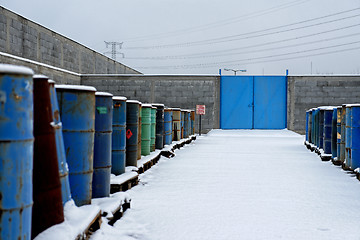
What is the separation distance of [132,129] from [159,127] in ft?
11.9

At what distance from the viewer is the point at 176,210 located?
5215mm

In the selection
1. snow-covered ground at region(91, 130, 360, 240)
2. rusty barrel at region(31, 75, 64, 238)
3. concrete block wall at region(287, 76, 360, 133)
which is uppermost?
concrete block wall at region(287, 76, 360, 133)

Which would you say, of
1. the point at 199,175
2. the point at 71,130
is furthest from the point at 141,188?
the point at 71,130

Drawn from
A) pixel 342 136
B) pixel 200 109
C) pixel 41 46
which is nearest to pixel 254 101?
pixel 200 109

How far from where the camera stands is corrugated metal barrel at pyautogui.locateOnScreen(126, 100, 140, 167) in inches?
278

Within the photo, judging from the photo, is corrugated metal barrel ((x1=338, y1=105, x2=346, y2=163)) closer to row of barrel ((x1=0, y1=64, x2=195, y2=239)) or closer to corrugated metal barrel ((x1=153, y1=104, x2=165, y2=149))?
corrugated metal barrel ((x1=153, y1=104, x2=165, y2=149))

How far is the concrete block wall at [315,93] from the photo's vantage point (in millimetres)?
22938

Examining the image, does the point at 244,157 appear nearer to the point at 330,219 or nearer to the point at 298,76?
the point at 330,219

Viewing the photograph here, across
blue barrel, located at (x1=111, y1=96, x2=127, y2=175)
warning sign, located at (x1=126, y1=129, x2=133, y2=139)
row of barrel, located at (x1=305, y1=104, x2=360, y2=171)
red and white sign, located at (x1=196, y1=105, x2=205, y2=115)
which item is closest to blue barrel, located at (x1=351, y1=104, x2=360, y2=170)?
row of barrel, located at (x1=305, y1=104, x2=360, y2=171)

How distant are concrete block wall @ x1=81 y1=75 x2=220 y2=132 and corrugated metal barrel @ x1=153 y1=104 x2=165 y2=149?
1315 centimetres

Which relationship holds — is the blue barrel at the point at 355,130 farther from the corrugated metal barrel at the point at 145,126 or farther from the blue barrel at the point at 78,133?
the blue barrel at the point at 78,133

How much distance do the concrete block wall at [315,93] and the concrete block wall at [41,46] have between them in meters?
12.9

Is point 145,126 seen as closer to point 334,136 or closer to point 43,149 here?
point 334,136

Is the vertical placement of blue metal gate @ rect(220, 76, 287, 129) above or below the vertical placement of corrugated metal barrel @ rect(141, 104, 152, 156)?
above
